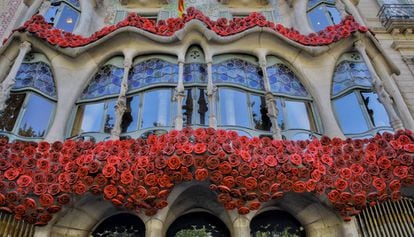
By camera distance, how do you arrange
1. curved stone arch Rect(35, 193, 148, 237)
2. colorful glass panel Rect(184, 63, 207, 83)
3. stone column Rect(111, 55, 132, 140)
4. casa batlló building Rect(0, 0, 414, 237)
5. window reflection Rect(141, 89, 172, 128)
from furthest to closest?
1. colorful glass panel Rect(184, 63, 207, 83)
2. window reflection Rect(141, 89, 172, 128)
3. stone column Rect(111, 55, 132, 140)
4. curved stone arch Rect(35, 193, 148, 237)
5. casa batlló building Rect(0, 0, 414, 237)

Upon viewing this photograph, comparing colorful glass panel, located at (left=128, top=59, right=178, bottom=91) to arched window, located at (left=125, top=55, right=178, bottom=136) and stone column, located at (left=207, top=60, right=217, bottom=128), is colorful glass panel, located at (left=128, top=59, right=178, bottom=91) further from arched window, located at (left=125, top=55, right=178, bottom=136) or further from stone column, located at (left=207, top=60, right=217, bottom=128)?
stone column, located at (left=207, top=60, right=217, bottom=128)

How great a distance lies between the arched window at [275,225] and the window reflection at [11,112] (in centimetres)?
638

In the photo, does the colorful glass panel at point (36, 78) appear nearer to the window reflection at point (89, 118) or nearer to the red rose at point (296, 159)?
the window reflection at point (89, 118)

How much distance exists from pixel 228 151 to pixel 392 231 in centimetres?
405

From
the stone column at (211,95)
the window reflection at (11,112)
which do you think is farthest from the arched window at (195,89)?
the window reflection at (11,112)

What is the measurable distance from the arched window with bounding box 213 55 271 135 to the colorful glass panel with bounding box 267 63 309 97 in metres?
0.34

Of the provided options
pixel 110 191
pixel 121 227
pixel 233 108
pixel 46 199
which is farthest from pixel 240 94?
pixel 46 199

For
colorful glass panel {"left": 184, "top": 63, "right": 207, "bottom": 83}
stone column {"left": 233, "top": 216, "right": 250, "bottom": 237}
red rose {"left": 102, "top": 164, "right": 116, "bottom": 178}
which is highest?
colorful glass panel {"left": 184, "top": 63, "right": 207, "bottom": 83}

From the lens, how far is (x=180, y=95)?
800 cm

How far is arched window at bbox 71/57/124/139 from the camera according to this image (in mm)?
8506

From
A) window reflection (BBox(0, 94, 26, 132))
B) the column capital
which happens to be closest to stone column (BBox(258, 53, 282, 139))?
the column capital

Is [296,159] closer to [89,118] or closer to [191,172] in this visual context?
[191,172]

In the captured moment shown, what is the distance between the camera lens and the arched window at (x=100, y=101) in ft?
27.9

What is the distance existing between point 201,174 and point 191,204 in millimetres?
1554
